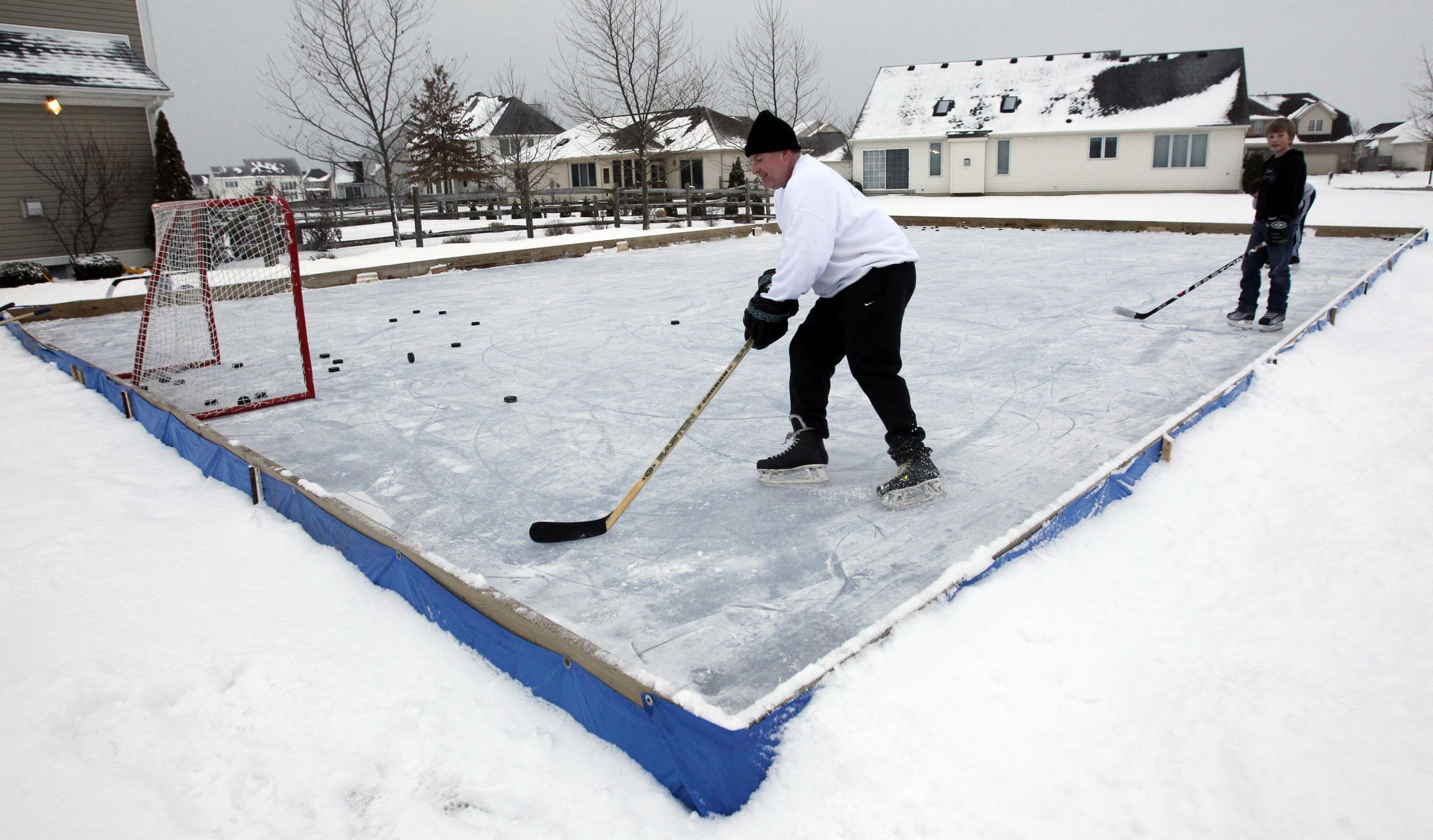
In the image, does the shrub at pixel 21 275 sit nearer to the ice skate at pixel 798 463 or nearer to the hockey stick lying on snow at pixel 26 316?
the hockey stick lying on snow at pixel 26 316

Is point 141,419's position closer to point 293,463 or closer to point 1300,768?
point 293,463

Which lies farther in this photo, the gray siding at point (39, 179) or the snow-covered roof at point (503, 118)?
the snow-covered roof at point (503, 118)

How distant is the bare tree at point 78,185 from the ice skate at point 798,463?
1371cm

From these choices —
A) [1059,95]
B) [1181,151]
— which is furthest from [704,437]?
[1059,95]

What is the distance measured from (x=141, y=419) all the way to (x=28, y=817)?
3.26m

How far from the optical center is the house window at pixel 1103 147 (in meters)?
26.1

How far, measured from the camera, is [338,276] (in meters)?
9.91

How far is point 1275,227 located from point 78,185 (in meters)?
15.2

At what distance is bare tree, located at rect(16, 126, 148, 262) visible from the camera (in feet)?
40.9

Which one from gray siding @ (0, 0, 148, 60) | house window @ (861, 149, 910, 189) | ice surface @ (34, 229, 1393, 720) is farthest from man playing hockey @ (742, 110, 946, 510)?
house window @ (861, 149, 910, 189)

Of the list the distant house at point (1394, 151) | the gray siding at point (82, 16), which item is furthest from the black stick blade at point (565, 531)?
the distant house at point (1394, 151)

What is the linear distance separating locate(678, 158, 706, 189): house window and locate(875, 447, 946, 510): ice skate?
27.9 m

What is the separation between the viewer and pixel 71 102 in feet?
41.2

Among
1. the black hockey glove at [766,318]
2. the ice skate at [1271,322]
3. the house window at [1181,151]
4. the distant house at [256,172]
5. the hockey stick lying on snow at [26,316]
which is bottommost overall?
the ice skate at [1271,322]
